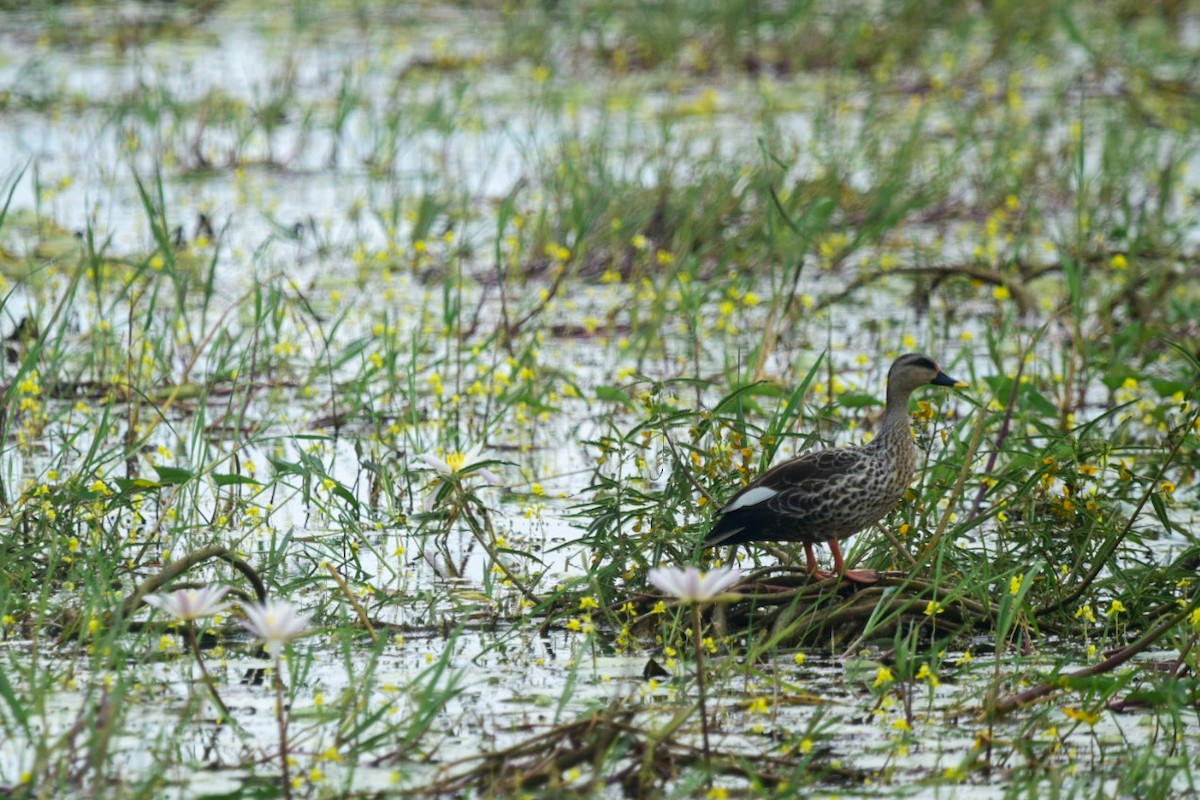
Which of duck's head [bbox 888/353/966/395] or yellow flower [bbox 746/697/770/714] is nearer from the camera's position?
yellow flower [bbox 746/697/770/714]

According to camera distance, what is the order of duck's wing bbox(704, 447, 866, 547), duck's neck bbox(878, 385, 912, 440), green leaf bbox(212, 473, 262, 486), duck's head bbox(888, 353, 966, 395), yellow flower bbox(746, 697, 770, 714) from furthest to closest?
1. green leaf bbox(212, 473, 262, 486)
2. duck's head bbox(888, 353, 966, 395)
3. duck's neck bbox(878, 385, 912, 440)
4. duck's wing bbox(704, 447, 866, 547)
5. yellow flower bbox(746, 697, 770, 714)

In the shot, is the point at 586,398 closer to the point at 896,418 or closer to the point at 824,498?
the point at 896,418

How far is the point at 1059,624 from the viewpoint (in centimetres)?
447

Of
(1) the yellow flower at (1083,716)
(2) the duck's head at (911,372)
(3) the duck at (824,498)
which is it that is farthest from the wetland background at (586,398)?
(2) the duck's head at (911,372)

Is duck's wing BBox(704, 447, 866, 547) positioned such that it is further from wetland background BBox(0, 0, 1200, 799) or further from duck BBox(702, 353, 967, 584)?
wetland background BBox(0, 0, 1200, 799)

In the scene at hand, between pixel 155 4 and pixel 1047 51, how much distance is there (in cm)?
663

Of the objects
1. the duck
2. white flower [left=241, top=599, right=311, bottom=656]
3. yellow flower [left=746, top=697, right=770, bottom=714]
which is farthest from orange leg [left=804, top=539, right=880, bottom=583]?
white flower [left=241, top=599, right=311, bottom=656]

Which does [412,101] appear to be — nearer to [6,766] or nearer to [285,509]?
[285,509]

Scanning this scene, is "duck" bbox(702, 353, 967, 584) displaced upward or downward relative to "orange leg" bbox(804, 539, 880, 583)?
upward

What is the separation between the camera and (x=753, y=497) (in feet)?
→ 14.3

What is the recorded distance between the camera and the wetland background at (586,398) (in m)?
3.71

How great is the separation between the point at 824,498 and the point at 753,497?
17 cm

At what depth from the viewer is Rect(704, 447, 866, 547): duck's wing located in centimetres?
432

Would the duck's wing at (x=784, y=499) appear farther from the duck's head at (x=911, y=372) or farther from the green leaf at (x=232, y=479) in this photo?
the green leaf at (x=232, y=479)
